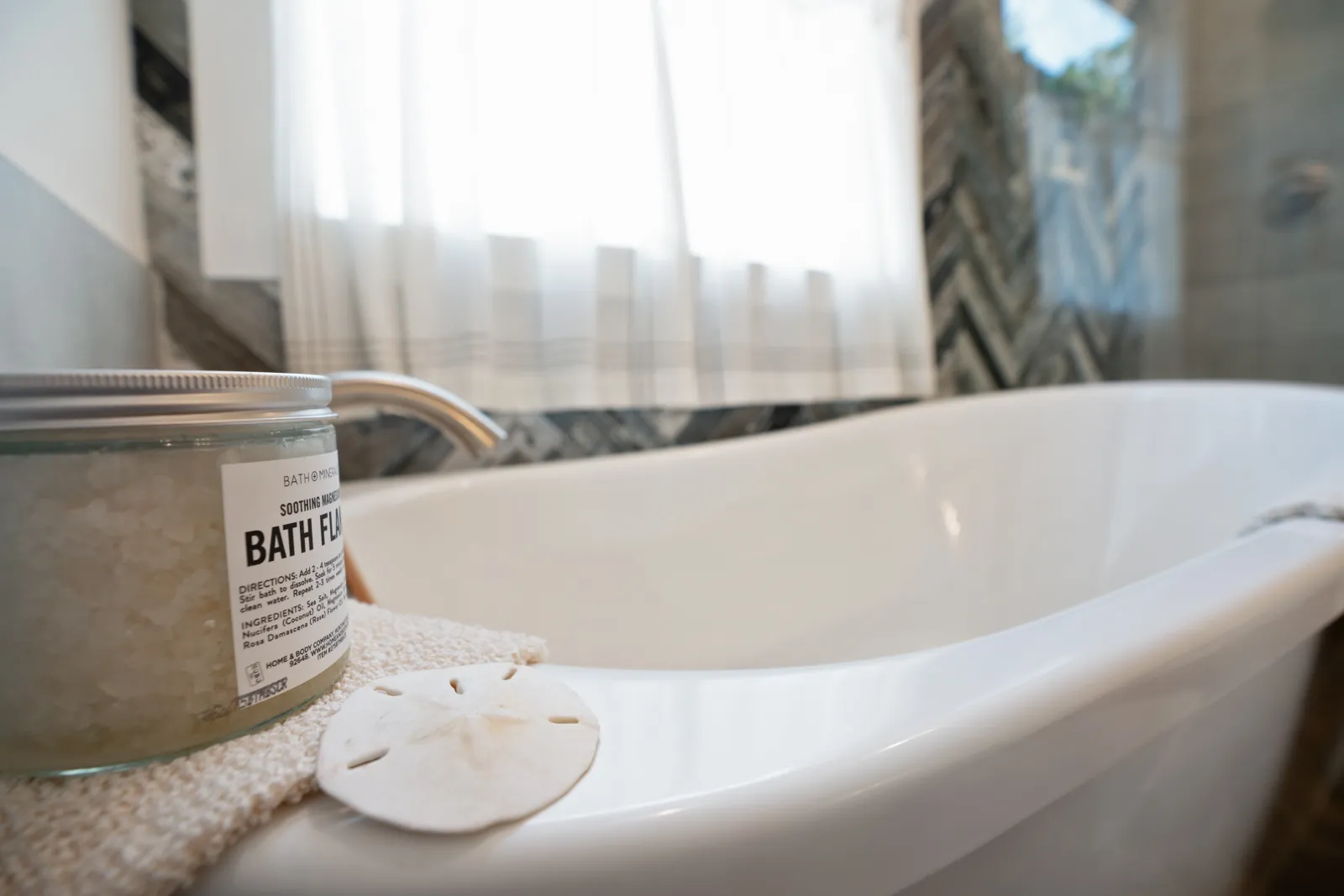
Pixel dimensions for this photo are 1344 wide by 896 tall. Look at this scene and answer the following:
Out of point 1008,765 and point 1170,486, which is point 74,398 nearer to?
point 1008,765

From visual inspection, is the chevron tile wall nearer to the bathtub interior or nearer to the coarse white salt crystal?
the bathtub interior

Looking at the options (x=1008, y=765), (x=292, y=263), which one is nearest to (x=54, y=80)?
(x=292, y=263)

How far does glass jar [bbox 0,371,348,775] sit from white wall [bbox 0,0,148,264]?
39 centimetres

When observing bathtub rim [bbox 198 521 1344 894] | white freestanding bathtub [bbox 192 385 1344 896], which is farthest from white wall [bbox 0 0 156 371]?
bathtub rim [bbox 198 521 1344 894]

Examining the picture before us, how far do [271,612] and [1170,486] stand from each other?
1.17 metres

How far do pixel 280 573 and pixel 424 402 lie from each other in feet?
0.59

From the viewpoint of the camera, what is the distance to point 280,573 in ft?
0.73

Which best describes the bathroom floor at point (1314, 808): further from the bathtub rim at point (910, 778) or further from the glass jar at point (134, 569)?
the glass jar at point (134, 569)

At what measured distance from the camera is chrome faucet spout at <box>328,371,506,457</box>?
380mm

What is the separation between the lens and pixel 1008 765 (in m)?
0.22

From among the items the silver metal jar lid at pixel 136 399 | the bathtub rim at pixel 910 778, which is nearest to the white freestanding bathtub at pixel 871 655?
the bathtub rim at pixel 910 778

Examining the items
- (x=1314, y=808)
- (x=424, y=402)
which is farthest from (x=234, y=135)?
(x=1314, y=808)

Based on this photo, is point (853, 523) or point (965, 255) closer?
point (853, 523)

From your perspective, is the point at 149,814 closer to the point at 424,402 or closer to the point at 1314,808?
the point at 424,402
